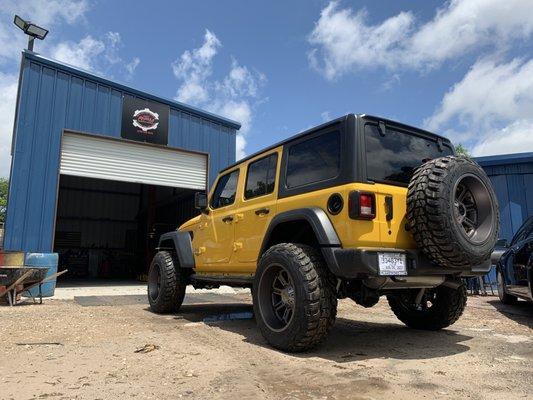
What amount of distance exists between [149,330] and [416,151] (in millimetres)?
3742

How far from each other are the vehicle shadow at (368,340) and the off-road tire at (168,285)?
25cm

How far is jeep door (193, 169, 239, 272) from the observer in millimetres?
5621

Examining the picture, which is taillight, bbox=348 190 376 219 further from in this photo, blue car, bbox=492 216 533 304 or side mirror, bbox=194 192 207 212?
blue car, bbox=492 216 533 304

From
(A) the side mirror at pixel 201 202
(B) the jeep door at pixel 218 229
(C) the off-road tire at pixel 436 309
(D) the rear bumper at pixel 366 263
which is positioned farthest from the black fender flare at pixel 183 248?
(D) the rear bumper at pixel 366 263

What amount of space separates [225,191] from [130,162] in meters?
7.78

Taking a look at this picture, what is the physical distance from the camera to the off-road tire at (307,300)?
3.73m

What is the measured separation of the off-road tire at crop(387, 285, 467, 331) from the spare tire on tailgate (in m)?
0.92

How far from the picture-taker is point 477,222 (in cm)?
412

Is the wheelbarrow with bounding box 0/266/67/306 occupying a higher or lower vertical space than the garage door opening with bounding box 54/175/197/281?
lower

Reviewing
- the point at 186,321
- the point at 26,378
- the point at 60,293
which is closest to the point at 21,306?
the point at 60,293

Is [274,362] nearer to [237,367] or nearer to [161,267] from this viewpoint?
[237,367]

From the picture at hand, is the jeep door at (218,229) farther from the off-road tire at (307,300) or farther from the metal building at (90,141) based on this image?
the metal building at (90,141)

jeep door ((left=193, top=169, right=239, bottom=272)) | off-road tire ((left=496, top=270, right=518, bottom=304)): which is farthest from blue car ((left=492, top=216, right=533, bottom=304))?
jeep door ((left=193, top=169, right=239, bottom=272))

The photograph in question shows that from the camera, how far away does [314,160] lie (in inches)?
175
